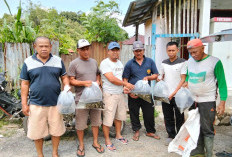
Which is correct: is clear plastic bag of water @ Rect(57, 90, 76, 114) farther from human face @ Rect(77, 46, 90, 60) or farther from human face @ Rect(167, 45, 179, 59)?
human face @ Rect(167, 45, 179, 59)

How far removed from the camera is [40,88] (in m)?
2.71

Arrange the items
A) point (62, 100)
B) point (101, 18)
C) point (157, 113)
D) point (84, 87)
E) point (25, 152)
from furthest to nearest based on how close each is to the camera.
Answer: point (101, 18) < point (157, 113) < point (25, 152) < point (84, 87) < point (62, 100)

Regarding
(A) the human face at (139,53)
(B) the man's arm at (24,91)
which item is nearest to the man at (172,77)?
(A) the human face at (139,53)

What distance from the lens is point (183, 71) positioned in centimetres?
312

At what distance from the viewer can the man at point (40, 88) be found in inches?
106

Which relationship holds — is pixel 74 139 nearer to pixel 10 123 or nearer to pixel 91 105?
pixel 91 105

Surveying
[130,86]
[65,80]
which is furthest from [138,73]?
[65,80]

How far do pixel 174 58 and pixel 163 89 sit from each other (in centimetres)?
63

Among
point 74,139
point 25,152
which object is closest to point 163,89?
point 74,139

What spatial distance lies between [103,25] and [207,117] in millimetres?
4101

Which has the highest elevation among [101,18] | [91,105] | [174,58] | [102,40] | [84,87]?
[101,18]

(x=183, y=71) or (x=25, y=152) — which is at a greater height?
(x=183, y=71)

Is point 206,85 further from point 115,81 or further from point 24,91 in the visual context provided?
point 24,91

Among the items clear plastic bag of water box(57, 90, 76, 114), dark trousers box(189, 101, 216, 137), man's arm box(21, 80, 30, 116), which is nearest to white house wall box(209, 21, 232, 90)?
dark trousers box(189, 101, 216, 137)
